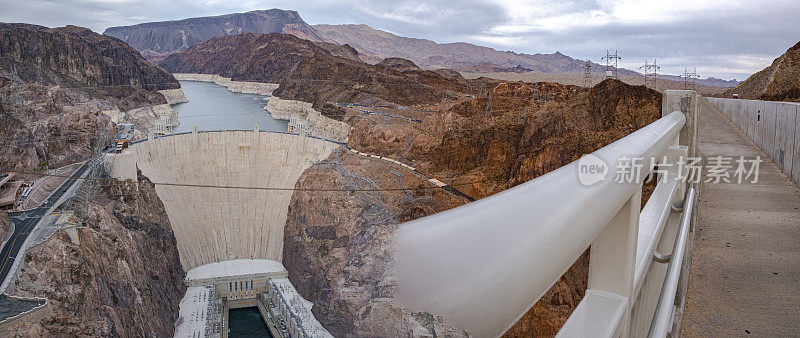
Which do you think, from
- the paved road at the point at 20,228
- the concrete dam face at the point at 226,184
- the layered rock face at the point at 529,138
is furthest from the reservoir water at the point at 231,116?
the layered rock face at the point at 529,138

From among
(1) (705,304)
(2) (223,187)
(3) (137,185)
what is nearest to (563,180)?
(1) (705,304)

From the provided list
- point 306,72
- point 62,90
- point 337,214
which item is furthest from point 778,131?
point 306,72

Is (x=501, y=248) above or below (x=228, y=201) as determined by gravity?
above

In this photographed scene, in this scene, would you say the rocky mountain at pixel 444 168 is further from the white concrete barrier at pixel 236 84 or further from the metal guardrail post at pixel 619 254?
the white concrete barrier at pixel 236 84

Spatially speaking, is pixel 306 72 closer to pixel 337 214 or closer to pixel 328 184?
pixel 328 184

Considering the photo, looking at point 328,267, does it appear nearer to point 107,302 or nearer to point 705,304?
point 107,302

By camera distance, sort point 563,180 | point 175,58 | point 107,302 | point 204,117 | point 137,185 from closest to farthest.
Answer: point 563,180, point 107,302, point 137,185, point 204,117, point 175,58
